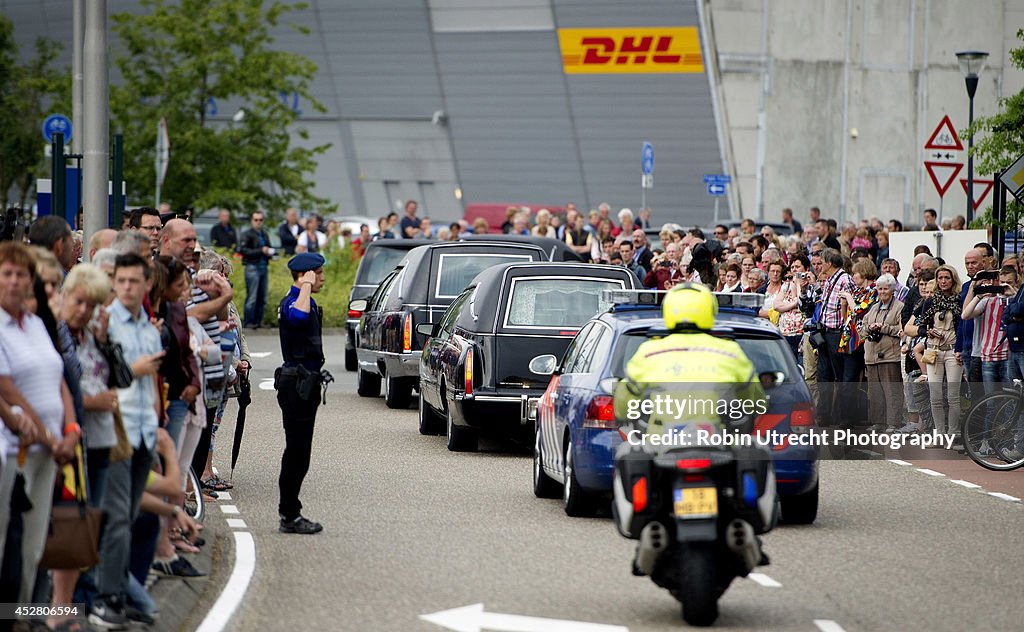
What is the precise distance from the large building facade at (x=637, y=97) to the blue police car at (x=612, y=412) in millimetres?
36896

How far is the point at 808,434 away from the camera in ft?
40.8

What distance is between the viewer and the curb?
879 cm

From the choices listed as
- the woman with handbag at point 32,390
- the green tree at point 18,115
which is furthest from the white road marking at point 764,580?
the green tree at point 18,115

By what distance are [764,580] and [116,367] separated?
3.80m

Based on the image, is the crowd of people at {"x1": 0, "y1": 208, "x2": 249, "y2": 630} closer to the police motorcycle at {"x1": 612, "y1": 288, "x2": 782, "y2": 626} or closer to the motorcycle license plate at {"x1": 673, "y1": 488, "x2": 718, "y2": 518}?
the police motorcycle at {"x1": 612, "y1": 288, "x2": 782, "y2": 626}

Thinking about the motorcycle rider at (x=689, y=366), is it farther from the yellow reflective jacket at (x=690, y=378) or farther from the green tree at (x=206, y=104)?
the green tree at (x=206, y=104)

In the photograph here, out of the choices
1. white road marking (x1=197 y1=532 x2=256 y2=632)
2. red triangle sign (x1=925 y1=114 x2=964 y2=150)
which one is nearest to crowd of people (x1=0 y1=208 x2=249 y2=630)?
white road marking (x1=197 y1=532 x2=256 y2=632)

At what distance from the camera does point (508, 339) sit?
16219mm

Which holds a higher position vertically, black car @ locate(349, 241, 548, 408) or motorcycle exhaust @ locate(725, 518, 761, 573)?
black car @ locate(349, 241, 548, 408)

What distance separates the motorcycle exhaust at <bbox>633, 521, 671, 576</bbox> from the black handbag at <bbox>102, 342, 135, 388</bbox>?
2482mm

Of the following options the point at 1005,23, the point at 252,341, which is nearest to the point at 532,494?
the point at 252,341

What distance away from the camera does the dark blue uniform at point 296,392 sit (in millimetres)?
11625

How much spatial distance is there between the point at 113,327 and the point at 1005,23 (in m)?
43.9

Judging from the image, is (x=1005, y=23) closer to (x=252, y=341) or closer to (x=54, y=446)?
(x=252, y=341)
